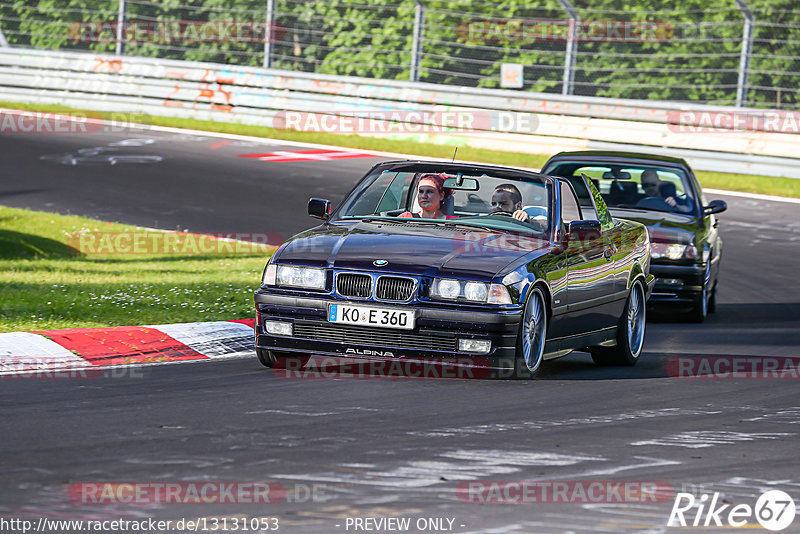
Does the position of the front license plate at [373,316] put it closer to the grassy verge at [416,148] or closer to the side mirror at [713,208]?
the side mirror at [713,208]

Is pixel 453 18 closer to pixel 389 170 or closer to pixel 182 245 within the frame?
pixel 182 245

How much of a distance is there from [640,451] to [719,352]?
4604mm

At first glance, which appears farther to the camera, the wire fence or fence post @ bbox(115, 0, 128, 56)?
fence post @ bbox(115, 0, 128, 56)

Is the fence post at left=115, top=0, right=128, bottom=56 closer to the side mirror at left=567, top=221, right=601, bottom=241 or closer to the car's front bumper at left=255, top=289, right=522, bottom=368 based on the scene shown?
the side mirror at left=567, top=221, right=601, bottom=241

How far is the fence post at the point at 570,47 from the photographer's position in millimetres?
24031

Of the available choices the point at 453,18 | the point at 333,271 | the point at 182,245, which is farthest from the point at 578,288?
the point at 453,18

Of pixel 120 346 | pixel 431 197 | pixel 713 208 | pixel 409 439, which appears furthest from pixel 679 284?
pixel 409 439

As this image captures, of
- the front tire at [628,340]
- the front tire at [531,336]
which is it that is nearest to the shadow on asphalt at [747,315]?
the front tire at [628,340]

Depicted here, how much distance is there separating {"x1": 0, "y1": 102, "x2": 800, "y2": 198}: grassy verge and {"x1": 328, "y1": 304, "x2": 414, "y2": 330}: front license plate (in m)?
15.1

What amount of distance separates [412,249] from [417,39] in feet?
57.6

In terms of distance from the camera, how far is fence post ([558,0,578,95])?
24.0 meters

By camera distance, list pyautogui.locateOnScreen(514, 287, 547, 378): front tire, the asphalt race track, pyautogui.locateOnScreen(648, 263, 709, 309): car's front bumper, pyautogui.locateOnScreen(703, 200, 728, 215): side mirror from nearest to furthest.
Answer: the asphalt race track, pyautogui.locateOnScreen(514, 287, 547, 378): front tire, pyautogui.locateOnScreen(648, 263, 709, 309): car's front bumper, pyautogui.locateOnScreen(703, 200, 728, 215): side mirror

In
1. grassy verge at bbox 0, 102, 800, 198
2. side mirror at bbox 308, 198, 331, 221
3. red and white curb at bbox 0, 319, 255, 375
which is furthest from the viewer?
grassy verge at bbox 0, 102, 800, 198

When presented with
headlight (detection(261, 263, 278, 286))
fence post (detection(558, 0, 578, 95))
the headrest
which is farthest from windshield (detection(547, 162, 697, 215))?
fence post (detection(558, 0, 578, 95))
